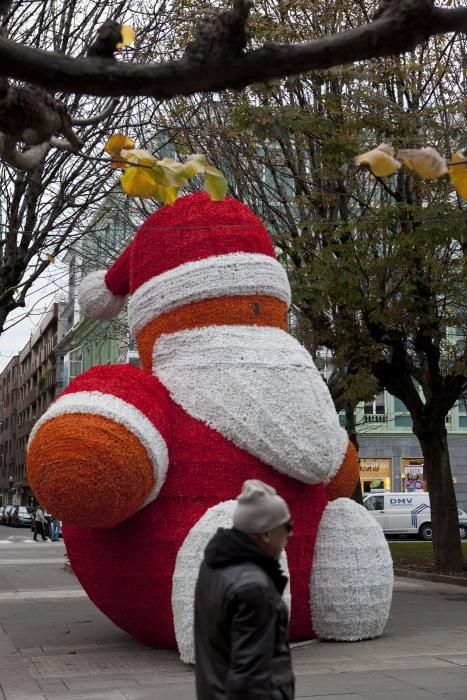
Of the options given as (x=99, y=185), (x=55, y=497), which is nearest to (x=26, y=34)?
(x=99, y=185)

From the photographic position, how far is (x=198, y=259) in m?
7.33

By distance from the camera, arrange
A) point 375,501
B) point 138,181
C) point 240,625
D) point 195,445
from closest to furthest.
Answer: point 240,625 → point 138,181 → point 195,445 → point 375,501

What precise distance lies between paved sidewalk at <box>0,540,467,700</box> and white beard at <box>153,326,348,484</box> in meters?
1.49

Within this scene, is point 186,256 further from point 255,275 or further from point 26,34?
point 26,34

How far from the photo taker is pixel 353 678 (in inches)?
256

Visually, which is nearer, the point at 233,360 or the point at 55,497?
the point at 55,497

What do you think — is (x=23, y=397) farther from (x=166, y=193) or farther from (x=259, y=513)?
(x=259, y=513)

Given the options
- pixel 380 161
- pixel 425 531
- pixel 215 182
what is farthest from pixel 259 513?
pixel 425 531

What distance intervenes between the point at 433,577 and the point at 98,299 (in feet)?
28.5

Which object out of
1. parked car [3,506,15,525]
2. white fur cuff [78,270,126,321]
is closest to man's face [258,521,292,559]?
white fur cuff [78,270,126,321]

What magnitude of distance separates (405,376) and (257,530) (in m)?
11.4

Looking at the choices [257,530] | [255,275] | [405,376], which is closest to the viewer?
[257,530]

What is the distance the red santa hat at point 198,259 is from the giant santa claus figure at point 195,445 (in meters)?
0.01

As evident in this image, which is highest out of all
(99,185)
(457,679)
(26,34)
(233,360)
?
(26,34)
